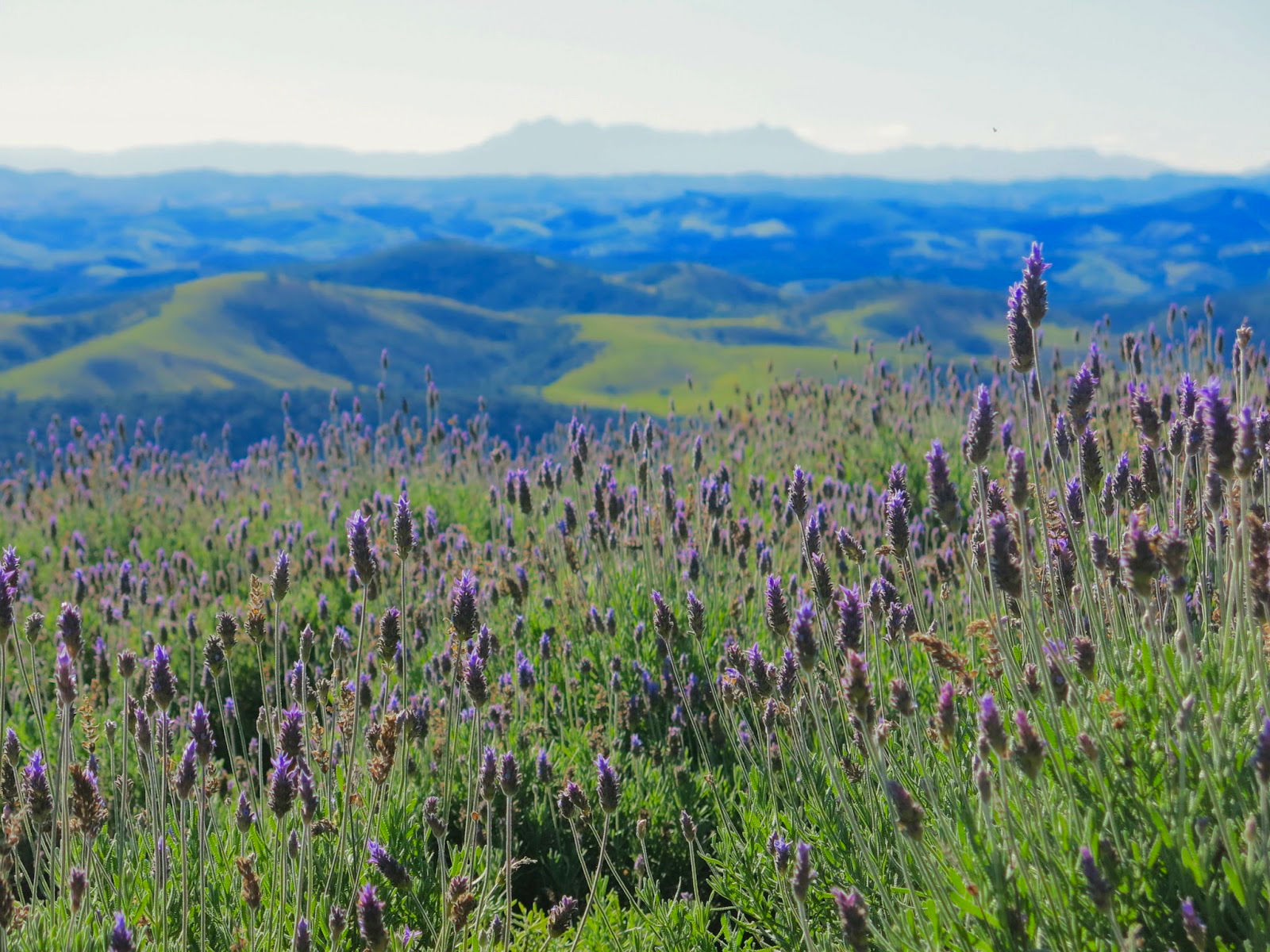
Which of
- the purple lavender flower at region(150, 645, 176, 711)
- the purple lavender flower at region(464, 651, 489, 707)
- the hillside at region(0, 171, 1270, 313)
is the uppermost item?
the hillside at region(0, 171, 1270, 313)

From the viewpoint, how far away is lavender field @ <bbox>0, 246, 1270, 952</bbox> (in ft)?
5.76

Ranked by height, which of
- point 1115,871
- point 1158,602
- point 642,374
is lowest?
point 642,374

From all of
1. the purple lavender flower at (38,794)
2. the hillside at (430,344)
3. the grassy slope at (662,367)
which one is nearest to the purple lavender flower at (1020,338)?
the purple lavender flower at (38,794)

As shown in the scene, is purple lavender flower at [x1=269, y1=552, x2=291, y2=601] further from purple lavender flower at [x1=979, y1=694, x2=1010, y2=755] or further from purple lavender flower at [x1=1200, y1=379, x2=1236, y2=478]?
purple lavender flower at [x1=1200, y1=379, x2=1236, y2=478]

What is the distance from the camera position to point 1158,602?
2443 mm

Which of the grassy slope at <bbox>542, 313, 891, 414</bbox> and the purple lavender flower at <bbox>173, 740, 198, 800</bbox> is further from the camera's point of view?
the grassy slope at <bbox>542, 313, 891, 414</bbox>

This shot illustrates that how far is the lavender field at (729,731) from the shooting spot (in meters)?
1.75

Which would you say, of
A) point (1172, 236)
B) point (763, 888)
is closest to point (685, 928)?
point (763, 888)

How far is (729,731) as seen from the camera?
10.00ft

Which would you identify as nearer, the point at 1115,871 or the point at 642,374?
the point at 1115,871

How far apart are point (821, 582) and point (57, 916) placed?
6.22 ft

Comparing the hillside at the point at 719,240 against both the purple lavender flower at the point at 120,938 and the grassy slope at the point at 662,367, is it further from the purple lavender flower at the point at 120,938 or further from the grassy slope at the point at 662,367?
the purple lavender flower at the point at 120,938

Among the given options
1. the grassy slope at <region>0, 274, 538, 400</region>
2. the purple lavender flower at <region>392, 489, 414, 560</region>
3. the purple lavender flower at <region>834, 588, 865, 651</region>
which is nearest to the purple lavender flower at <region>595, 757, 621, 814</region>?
the purple lavender flower at <region>392, 489, 414, 560</region>

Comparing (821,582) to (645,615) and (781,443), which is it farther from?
(781,443)
